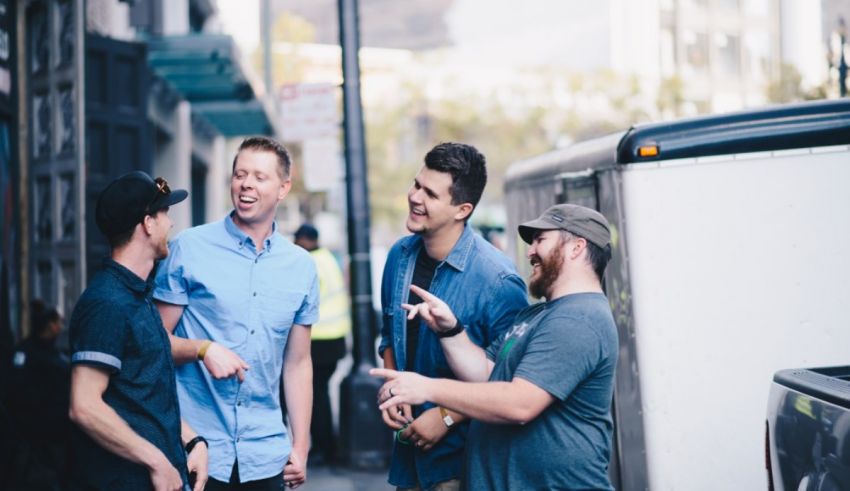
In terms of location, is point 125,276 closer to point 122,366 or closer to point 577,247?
point 122,366

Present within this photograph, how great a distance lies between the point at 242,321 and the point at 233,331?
0.05m

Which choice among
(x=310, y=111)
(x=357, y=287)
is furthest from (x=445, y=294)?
(x=310, y=111)

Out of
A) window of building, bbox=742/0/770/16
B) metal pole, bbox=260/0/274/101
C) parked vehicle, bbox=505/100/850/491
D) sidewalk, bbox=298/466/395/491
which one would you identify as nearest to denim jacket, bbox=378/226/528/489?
parked vehicle, bbox=505/100/850/491

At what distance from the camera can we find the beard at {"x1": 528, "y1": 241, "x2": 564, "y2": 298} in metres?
3.47

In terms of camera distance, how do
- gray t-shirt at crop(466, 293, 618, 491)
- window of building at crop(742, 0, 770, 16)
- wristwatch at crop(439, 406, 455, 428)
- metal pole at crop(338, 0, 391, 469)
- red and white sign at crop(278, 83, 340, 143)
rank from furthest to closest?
window of building at crop(742, 0, 770, 16) < red and white sign at crop(278, 83, 340, 143) < metal pole at crop(338, 0, 391, 469) < wristwatch at crop(439, 406, 455, 428) < gray t-shirt at crop(466, 293, 618, 491)

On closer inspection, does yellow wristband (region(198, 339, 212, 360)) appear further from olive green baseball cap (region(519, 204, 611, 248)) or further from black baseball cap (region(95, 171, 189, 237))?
olive green baseball cap (region(519, 204, 611, 248))

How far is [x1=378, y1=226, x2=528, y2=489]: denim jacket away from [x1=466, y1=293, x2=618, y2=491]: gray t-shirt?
0.51m

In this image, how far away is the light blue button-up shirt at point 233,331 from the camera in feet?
12.8

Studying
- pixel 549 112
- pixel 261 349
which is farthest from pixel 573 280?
pixel 549 112

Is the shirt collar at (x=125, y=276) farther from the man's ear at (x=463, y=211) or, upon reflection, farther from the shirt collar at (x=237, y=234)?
the man's ear at (x=463, y=211)

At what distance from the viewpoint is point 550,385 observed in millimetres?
3211

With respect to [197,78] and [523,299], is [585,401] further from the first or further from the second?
[197,78]

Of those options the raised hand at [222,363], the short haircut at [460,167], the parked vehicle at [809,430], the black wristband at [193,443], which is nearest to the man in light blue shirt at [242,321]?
the raised hand at [222,363]

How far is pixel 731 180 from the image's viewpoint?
19.0 ft
